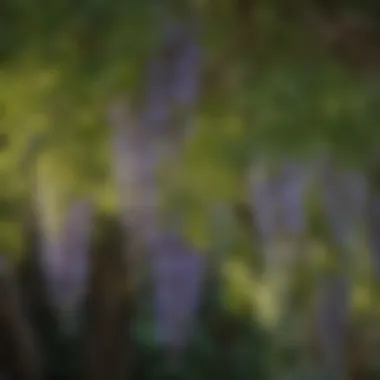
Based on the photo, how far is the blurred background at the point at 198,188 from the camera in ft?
5.83

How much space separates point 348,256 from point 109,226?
334 mm

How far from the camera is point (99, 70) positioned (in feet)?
5.83

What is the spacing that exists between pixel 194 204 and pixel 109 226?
122 mm

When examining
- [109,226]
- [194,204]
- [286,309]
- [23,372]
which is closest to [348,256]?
[286,309]

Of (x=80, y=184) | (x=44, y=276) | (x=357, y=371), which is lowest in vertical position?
(x=357, y=371)

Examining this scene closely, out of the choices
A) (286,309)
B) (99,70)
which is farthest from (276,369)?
(99,70)

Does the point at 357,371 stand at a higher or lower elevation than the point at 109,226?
→ lower

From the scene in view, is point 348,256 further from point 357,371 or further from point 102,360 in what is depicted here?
point 102,360

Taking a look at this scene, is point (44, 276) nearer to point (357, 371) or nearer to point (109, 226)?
point (109, 226)

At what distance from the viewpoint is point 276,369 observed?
5.87ft

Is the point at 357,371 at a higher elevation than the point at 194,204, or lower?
lower

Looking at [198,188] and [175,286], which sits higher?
[198,188]

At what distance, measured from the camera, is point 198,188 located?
178 cm

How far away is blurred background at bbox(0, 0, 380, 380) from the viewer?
1776 millimetres
